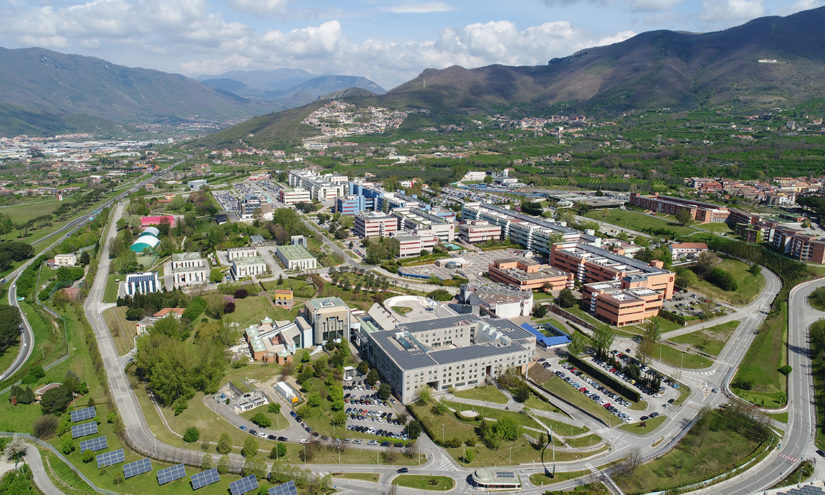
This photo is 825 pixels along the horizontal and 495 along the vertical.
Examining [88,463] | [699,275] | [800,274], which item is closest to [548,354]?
[699,275]

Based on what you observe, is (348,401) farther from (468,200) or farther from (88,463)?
(468,200)

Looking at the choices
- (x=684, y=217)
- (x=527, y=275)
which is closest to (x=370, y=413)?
(x=527, y=275)

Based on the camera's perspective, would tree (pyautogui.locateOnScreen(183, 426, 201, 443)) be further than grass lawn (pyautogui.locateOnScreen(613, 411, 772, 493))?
Yes

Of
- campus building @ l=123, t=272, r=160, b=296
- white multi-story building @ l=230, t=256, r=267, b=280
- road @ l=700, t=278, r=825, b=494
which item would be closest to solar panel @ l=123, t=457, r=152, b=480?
campus building @ l=123, t=272, r=160, b=296

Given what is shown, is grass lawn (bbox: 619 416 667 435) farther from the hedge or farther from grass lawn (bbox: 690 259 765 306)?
grass lawn (bbox: 690 259 765 306)

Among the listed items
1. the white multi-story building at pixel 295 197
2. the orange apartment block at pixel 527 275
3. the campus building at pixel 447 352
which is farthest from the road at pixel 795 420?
the white multi-story building at pixel 295 197

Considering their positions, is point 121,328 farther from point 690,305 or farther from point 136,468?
point 690,305
